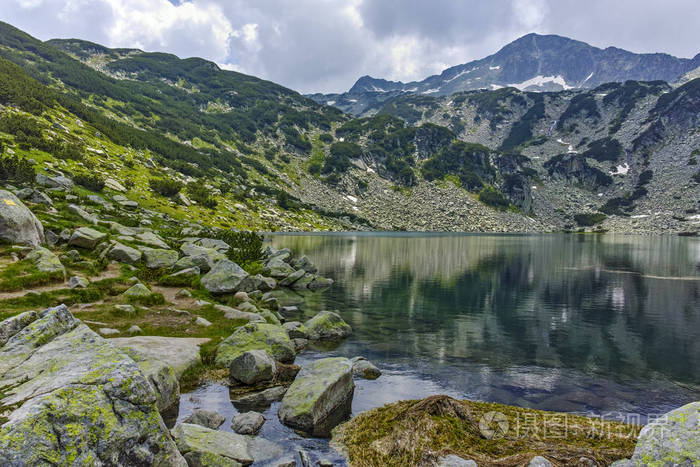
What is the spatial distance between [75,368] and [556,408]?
16.4 meters

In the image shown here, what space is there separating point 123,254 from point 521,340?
31.5 metres

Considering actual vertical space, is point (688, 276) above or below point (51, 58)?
below

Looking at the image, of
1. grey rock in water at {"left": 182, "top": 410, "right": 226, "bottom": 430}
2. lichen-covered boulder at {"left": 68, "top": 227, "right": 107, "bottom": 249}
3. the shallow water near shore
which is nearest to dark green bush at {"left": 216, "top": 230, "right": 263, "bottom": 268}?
the shallow water near shore

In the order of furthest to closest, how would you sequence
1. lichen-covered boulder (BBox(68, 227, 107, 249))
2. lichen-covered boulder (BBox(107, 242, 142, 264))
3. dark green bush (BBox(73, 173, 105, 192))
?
dark green bush (BBox(73, 173, 105, 192)), lichen-covered boulder (BBox(107, 242, 142, 264)), lichen-covered boulder (BBox(68, 227, 107, 249))

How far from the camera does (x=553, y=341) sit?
24125 millimetres

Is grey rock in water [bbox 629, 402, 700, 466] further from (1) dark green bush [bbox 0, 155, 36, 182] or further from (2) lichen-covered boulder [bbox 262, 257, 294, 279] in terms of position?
(1) dark green bush [bbox 0, 155, 36, 182]

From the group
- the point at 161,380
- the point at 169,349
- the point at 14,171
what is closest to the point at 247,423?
the point at 161,380

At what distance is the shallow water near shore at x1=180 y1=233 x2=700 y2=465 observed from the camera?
1534 centimetres

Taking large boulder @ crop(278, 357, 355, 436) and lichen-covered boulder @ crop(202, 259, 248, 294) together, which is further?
lichen-covered boulder @ crop(202, 259, 248, 294)

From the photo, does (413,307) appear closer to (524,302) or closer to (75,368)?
(524,302)

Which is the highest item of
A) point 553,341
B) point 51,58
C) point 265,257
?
point 51,58

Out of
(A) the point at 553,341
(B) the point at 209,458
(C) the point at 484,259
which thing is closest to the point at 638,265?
(C) the point at 484,259

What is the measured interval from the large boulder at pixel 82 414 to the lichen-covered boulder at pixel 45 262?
16.2 meters

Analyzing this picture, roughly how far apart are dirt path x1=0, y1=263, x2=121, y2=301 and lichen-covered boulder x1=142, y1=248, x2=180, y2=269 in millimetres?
2645
